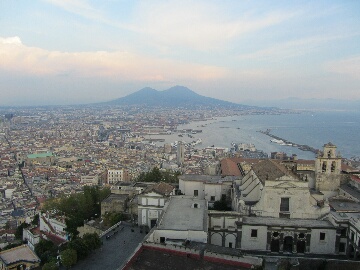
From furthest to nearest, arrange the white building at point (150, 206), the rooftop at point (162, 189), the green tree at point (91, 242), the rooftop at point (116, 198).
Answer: the rooftop at point (116, 198) → the rooftop at point (162, 189) → the white building at point (150, 206) → the green tree at point (91, 242)

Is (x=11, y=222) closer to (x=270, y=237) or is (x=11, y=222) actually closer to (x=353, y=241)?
(x=270, y=237)

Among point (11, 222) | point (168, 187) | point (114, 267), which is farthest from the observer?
point (11, 222)

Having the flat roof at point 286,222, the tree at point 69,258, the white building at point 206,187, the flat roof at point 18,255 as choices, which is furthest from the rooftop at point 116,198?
the flat roof at point 286,222

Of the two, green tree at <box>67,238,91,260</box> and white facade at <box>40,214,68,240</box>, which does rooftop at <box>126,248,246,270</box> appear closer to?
green tree at <box>67,238,91,260</box>

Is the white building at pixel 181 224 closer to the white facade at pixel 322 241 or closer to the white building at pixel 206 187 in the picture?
the white building at pixel 206 187

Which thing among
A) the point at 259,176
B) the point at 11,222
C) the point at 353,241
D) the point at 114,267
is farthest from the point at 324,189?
the point at 11,222

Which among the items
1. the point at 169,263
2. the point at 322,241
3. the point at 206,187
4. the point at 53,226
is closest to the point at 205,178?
the point at 206,187

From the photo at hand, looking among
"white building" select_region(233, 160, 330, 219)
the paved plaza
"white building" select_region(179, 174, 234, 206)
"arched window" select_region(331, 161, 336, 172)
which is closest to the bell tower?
"arched window" select_region(331, 161, 336, 172)
